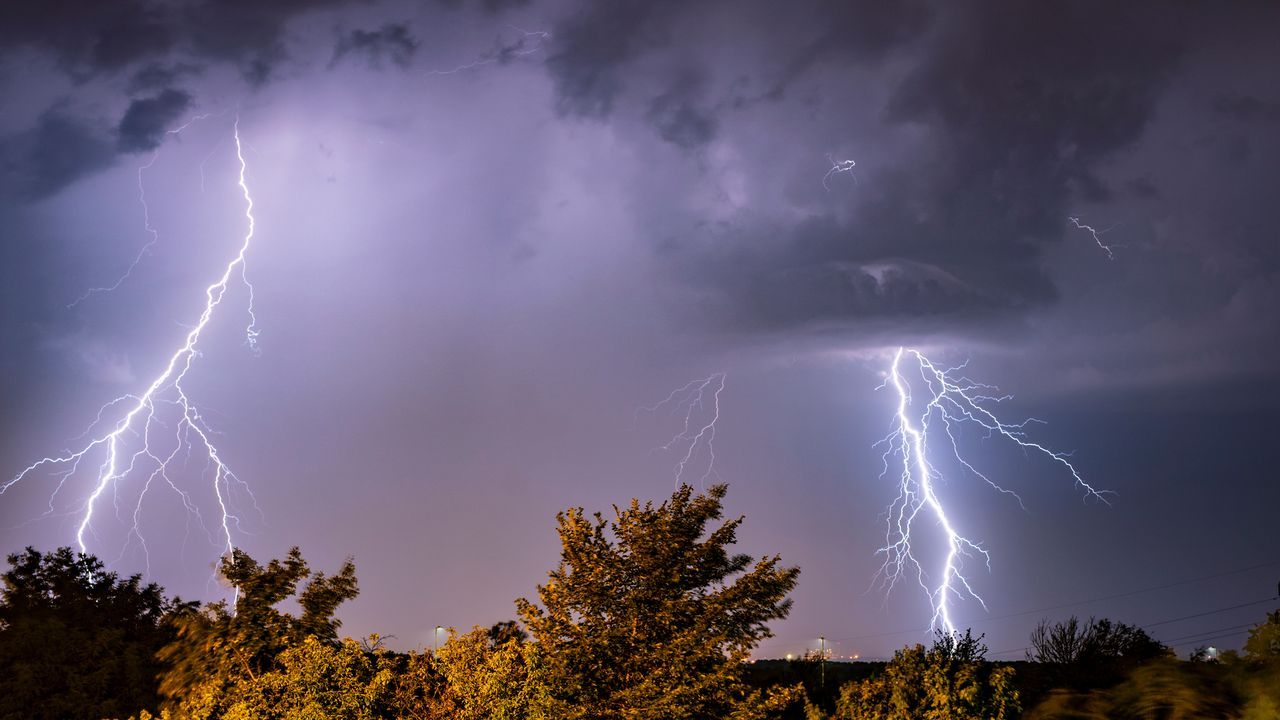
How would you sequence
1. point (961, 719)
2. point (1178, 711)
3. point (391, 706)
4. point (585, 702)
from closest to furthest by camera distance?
point (1178, 711) → point (961, 719) → point (585, 702) → point (391, 706)

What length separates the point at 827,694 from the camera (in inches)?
825

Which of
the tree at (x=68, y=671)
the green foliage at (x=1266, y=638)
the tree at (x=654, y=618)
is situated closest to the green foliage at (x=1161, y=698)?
the green foliage at (x=1266, y=638)

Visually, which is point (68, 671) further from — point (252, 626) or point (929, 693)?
point (929, 693)

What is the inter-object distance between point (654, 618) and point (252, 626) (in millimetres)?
9539

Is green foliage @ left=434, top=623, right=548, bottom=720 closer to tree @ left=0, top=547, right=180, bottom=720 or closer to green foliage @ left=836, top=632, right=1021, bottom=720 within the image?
A: green foliage @ left=836, top=632, right=1021, bottom=720

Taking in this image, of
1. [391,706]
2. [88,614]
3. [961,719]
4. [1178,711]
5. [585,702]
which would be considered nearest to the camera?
[1178,711]

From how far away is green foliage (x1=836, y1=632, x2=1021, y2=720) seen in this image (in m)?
11.2

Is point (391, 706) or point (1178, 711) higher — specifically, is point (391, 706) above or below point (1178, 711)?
above

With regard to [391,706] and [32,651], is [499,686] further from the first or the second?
[32,651]

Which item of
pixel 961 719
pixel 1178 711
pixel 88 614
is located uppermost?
pixel 88 614

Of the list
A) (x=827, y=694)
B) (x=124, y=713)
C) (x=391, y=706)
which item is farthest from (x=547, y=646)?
(x=124, y=713)

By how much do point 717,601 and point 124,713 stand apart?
16.8 meters

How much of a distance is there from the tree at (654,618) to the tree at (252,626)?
6.39 metres

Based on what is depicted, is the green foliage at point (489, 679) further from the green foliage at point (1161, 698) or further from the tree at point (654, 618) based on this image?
the green foliage at point (1161, 698)
